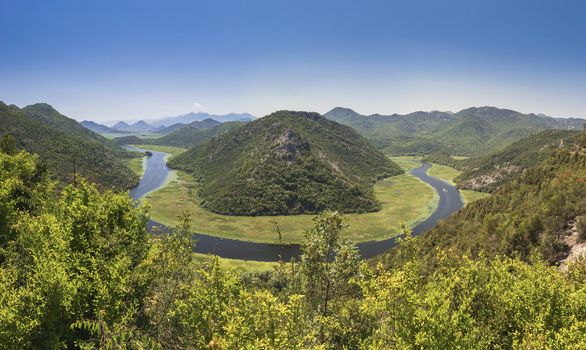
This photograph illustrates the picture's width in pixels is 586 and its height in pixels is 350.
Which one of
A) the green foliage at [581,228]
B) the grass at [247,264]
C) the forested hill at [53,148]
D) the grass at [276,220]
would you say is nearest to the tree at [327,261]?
the green foliage at [581,228]

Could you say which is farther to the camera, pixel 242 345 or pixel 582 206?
pixel 582 206

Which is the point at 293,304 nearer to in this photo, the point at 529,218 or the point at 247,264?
the point at 529,218

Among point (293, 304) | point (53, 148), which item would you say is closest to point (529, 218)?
point (293, 304)

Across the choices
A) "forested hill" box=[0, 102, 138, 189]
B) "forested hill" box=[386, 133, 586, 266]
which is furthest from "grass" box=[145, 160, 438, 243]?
"forested hill" box=[386, 133, 586, 266]

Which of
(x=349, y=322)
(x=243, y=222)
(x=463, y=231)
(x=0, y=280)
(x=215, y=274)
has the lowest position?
(x=243, y=222)

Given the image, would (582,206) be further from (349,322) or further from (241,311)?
(241,311)

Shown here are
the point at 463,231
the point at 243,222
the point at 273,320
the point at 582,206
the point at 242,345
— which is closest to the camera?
the point at 242,345

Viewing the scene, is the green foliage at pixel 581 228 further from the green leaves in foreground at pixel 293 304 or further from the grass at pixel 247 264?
the grass at pixel 247 264

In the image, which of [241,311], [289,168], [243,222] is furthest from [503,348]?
[289,168]

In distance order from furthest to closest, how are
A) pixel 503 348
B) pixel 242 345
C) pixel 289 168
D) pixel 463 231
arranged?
1. pixel 289 168
2. pixel 463 231
3. pixel 503 348
4. pixel 242 345

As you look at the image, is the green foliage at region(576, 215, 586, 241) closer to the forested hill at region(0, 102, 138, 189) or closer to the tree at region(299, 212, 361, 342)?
the tree at region(299, 212, 361, 342)
